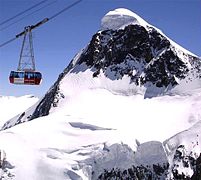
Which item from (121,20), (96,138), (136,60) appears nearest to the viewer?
(96,138)

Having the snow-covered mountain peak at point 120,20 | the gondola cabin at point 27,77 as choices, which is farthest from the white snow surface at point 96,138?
the snow-covered mountain peak at point 120,20

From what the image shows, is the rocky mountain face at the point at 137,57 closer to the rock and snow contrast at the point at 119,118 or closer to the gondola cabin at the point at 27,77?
the rock and snow contrast at the point at 119,118

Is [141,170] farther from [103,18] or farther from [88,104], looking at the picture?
[103,18]

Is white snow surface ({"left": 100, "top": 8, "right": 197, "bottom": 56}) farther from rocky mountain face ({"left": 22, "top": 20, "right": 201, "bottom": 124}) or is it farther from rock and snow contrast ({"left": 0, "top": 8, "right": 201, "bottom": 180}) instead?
rocky mountain face ({"left": 22, "top": 20, "right": 201, "bottom": 124})

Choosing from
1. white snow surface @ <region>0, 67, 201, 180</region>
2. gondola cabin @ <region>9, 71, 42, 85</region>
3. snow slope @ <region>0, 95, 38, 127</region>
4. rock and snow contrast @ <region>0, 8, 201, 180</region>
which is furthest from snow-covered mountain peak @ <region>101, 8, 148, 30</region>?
snow slope @ <region>0, 95, 38, 127</region>

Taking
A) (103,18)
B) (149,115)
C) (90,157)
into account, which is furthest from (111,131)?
(103,18)

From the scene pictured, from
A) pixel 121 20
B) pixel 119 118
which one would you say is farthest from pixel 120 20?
pixel 119 118

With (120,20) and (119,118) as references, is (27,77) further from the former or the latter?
(120,20)
